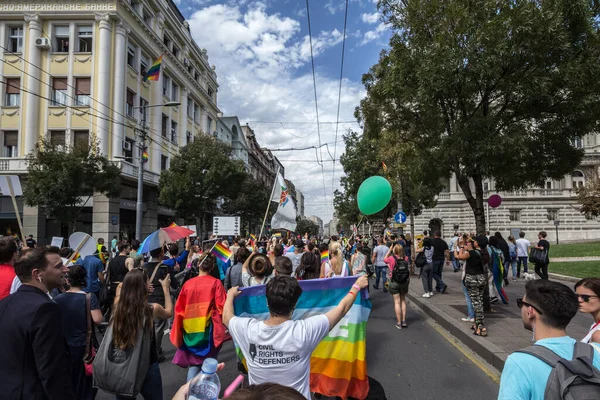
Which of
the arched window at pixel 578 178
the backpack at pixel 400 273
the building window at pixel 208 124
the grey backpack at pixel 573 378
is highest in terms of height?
the building window at pixel 208 124

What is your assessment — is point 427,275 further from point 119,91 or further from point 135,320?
point 119,91

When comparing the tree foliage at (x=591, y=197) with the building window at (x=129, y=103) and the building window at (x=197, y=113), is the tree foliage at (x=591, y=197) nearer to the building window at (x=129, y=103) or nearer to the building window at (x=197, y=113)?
the building window at (x=197, y=113)

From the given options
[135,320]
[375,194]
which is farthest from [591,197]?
[135,320]

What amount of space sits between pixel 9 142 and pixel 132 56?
9.65 meters

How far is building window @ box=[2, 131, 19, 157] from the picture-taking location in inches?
902

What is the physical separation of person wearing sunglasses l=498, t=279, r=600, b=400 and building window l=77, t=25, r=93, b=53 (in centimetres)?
2803

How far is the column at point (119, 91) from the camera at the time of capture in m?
23.5

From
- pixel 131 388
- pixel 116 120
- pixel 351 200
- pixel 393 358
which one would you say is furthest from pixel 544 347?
pixel 351 200

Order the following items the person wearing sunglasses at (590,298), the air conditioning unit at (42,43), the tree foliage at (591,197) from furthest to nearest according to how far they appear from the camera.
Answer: the tree foliage at (591,197) < the air conditioning unit at (42,43) < the person wearing sunglasses at (590,298)

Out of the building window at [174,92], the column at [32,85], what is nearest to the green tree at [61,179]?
the column at [32,85]

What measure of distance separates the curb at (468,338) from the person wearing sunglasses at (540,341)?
11.8ft

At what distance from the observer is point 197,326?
12.6 feet

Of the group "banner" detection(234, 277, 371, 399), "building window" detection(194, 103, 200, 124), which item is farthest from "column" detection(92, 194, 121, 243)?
"banner" detection(234, 277, 371, 399)

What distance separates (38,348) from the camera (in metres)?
2.12
